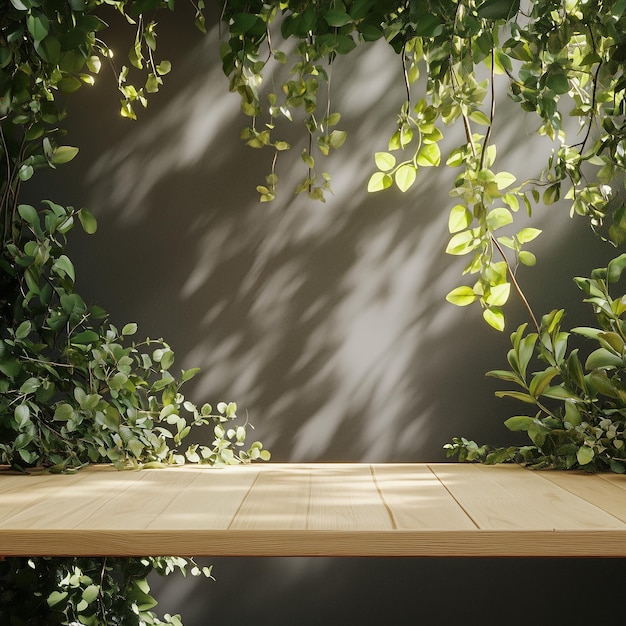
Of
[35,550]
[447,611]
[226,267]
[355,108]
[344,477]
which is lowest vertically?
[447,611]

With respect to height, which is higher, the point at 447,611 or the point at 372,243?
the point at 372,243

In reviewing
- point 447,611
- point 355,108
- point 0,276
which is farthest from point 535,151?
point 0,276

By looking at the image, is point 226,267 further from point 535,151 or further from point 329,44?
point 535,151

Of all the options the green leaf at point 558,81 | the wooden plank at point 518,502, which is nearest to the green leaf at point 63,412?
the wooden plank at point 518,502

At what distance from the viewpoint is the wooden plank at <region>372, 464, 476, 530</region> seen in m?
1.00

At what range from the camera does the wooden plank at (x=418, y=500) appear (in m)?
1.00

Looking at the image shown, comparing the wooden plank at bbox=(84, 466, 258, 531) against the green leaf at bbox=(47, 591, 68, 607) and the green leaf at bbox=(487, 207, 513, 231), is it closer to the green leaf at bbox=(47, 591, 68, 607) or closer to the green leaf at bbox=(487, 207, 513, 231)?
the green leaf at bbox=(47, 591, 68, 607)

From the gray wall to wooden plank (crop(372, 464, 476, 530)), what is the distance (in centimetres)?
26

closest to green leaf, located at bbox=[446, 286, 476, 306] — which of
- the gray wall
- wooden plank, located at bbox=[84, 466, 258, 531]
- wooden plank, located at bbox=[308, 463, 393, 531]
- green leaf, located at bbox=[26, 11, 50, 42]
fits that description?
the gray wall

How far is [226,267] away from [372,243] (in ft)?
1.23

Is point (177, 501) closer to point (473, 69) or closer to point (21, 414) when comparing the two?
point (21, 414)

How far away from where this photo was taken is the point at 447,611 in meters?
1.76

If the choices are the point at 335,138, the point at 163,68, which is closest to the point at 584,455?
the point at 335,138

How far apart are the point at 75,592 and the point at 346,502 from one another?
0.71 m
